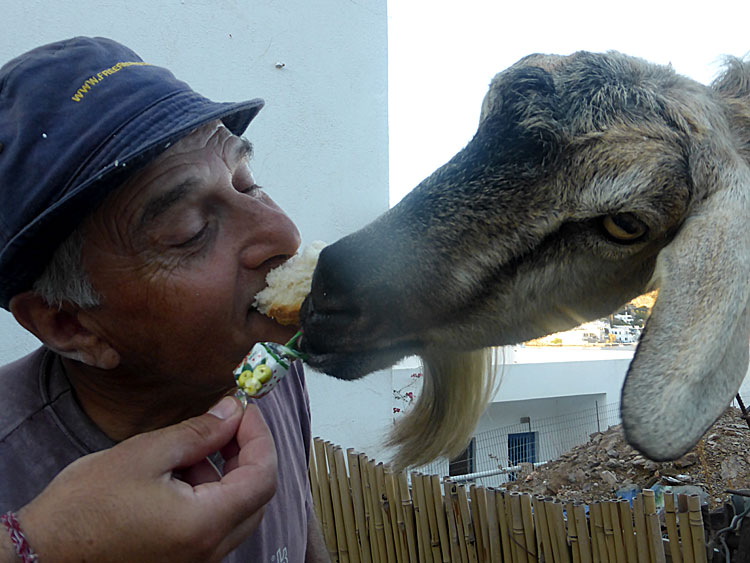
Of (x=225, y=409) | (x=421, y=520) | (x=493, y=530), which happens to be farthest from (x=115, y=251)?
(x=421, y=520)

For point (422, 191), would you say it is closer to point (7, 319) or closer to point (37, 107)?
point (37, 107)

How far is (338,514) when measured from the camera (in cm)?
428

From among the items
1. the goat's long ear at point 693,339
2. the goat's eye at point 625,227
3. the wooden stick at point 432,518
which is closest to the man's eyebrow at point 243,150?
the goat's eye at point 625,227

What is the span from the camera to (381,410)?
16.6 feet

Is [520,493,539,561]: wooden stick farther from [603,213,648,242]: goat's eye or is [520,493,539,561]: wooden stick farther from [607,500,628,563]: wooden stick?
[603,213,648,242]: goat's eye

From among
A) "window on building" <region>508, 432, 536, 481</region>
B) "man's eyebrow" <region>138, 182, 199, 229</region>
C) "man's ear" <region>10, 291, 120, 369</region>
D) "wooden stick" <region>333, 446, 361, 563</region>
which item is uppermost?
"man's eyebrow" <region>138, 182, 199, 229</region>

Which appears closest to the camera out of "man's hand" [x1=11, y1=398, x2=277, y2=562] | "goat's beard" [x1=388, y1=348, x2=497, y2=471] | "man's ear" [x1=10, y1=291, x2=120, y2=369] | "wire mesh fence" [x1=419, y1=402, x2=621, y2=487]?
"man's hand" [x1=11, y1=398, x2=277, y2=562]

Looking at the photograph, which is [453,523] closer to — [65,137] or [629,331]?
[629,331]

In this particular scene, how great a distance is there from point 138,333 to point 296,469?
0.70 metres

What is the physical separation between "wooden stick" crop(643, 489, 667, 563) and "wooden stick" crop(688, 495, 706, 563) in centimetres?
14

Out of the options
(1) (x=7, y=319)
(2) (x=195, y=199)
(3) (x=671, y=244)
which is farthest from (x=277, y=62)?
(3) (x=671, y=244)

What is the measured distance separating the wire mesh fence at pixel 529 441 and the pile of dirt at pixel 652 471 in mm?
1087

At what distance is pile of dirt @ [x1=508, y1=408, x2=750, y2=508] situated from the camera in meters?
3.66

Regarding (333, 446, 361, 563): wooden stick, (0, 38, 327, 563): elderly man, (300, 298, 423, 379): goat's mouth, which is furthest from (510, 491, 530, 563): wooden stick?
(0, 38, 327, 563): elderly man
